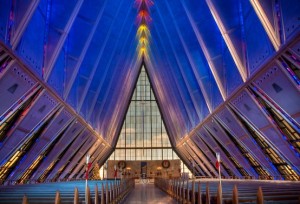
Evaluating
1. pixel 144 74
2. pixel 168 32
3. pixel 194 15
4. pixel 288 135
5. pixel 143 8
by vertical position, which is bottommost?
pixel 288 135

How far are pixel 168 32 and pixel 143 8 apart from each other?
321cm

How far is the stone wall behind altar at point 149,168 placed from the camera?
45.3 m

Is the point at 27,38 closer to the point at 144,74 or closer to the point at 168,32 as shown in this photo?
the point at 168,32

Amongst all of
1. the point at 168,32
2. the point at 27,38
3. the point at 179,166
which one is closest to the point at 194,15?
the point at 168,32

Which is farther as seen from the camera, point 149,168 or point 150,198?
point 149,168

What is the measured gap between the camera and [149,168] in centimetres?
4634

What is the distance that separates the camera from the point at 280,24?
955 cm

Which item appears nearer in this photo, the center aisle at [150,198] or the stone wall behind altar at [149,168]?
the center aisle at [150,198]

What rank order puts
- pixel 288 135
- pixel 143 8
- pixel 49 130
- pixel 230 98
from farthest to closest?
pixel 143 8
pixel 49 130
pixel 230 98
pixel 288 135

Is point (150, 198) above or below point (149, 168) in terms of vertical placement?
below

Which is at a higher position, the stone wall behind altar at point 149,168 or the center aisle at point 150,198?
the stone wall behind altar at point 149,168

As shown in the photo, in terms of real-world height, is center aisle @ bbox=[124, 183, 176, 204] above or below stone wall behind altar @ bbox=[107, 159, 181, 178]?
below

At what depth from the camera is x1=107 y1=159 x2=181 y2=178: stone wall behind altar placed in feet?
149

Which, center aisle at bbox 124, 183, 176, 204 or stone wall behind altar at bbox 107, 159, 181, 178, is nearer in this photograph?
center aisle at bbox 124, 183, 176, 204
